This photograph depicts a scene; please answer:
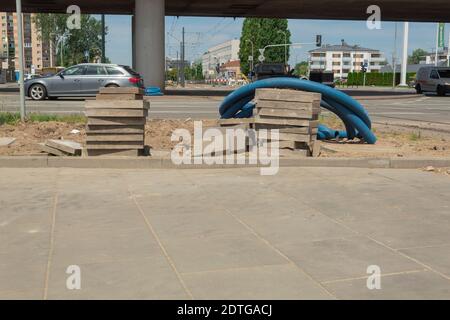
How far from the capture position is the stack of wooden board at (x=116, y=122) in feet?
27.0

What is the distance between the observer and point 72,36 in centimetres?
11662

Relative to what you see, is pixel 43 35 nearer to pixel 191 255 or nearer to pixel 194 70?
pixel 194 70

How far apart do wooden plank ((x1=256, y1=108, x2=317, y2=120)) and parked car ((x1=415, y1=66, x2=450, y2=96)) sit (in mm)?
30073

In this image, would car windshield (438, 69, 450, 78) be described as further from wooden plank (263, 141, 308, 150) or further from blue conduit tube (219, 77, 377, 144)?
wooden plank (263, 141, 308, 150)

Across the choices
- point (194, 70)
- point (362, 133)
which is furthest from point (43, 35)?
point (362, 133)

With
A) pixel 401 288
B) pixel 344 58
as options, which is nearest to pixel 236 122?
pixel 401 288

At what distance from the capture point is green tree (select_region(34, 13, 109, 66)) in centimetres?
10956

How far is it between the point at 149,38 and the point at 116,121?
22143mm

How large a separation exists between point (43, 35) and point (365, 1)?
90.8m

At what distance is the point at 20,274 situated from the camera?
385cm

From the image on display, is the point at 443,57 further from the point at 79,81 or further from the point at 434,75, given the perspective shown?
the point at 79,81

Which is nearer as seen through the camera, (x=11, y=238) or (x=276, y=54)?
(x=11, y=238)

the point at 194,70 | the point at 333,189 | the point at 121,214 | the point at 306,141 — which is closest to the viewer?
the point at 121,214

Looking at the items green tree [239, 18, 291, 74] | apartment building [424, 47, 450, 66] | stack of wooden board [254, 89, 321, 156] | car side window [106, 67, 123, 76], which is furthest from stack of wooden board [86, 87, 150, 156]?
green tree [239, 18, 291, 74]
